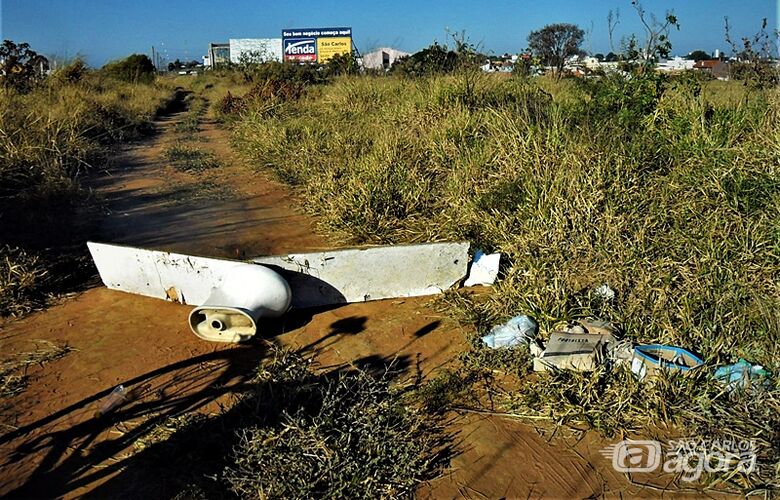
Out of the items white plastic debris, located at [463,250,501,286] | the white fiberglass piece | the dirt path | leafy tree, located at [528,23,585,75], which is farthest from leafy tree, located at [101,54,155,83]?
white plastic debris, located at [463,250,501,286]

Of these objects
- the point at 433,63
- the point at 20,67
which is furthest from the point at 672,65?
the point at 20,67

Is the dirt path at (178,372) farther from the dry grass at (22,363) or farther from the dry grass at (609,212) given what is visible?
the dry grass at (609,212)

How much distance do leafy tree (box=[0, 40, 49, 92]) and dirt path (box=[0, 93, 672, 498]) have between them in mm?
7183

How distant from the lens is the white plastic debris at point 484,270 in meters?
4.53

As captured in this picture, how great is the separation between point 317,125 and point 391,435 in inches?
285

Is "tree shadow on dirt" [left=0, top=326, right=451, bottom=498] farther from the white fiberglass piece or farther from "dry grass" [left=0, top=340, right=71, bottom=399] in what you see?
the white fiberglass piece

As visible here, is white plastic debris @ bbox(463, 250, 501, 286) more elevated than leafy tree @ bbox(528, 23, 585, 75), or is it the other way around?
leafy tree @ bbox(528, 23, 585, 75)

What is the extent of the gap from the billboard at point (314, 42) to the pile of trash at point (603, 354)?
4238 centimetres

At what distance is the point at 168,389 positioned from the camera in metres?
3.24

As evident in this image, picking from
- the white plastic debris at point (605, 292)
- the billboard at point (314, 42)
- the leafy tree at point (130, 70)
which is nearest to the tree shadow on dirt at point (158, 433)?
the white plastic debris at point (605, 292)

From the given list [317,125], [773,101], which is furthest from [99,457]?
[317,125]

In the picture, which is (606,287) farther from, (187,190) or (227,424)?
(187,190)

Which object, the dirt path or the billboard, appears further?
the billboard

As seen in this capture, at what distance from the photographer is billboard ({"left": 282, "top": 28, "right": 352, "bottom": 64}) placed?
141 ft
